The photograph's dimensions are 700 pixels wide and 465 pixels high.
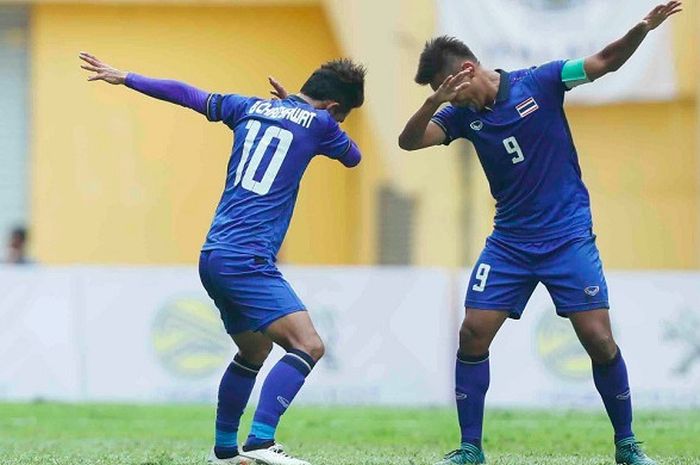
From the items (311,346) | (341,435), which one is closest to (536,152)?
(311,346)

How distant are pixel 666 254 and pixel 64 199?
9841 mm

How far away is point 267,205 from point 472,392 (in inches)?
68.0

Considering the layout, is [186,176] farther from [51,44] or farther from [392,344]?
[392,344]

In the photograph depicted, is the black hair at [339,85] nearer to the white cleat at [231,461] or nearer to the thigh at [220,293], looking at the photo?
the thigh at [220,293]

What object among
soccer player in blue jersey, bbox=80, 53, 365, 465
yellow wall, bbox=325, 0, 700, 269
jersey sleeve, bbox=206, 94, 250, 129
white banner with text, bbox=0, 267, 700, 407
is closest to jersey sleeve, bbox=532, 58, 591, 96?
soccer player in blue jersey, bbox=80, 53, 365, 465

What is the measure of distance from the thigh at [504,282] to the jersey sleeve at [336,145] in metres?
1.02

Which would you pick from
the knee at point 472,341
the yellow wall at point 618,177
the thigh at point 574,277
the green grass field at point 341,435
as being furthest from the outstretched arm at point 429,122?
the yellow wall at point 618,177

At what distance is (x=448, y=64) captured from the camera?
876cm

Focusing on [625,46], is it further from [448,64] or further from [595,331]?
[595,331]

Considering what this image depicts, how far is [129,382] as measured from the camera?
16.2 m

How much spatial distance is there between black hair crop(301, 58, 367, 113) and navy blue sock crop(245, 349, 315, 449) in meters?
1.36

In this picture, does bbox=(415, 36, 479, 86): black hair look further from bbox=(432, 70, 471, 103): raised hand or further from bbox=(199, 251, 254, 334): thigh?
bbox=(199, 251, 254, 334): thigh

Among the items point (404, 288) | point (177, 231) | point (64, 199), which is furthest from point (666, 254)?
point (64, 199)

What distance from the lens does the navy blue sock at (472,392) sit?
8.98 meters
